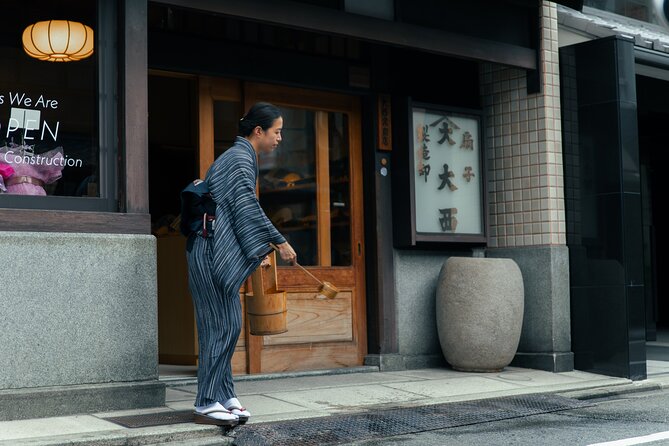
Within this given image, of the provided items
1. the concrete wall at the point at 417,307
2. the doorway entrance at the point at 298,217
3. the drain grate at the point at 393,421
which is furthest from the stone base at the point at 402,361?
the drain grate at the point at 393,421

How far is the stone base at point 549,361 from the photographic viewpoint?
8.98m

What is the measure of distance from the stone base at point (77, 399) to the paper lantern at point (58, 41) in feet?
7.13

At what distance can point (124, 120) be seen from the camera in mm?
6352

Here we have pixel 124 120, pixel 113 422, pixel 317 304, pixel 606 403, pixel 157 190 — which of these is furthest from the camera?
pixel 157 190

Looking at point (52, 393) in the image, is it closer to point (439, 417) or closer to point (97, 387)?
point (97, 387)

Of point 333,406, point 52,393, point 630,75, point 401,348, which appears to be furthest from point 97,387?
point 630,75

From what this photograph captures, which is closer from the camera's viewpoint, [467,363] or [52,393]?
[52,393]

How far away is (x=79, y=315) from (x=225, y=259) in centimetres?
104

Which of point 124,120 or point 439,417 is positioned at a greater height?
point 124,120

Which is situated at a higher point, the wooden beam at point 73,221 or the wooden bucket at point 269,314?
the wooden beam at point 73,221

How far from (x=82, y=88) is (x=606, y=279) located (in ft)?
16.6

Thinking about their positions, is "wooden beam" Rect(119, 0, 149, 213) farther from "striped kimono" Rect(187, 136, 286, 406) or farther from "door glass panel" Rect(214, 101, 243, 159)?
"door glass panel" Rect(214, 101, 243, 159)

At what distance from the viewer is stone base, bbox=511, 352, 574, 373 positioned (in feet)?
29.5

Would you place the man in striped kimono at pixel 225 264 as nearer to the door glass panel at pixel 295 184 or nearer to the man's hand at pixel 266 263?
the man's hand at pixel 266 263
